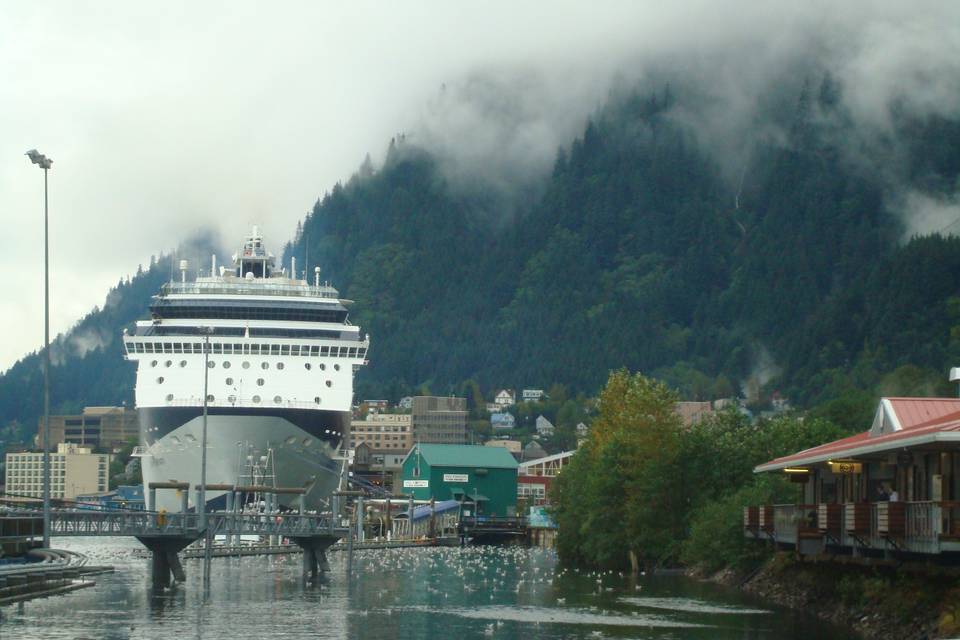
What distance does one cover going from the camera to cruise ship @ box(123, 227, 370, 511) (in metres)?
106

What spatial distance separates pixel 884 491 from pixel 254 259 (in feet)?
279

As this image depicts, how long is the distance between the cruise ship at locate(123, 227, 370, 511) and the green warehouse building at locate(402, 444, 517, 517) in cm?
6059

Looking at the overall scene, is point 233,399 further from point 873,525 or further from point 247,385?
point 873,525

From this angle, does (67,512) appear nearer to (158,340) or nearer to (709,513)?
(709,513)

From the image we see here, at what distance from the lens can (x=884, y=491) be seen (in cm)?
4841

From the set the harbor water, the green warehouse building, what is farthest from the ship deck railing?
the green warehouse building

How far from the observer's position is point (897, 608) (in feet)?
144

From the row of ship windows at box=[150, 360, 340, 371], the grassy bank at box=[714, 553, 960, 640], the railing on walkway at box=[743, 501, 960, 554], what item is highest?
the row of ship windows at box=[150, 360, 340, 371]

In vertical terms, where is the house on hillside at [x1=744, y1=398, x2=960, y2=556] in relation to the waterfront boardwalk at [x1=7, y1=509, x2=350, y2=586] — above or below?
above

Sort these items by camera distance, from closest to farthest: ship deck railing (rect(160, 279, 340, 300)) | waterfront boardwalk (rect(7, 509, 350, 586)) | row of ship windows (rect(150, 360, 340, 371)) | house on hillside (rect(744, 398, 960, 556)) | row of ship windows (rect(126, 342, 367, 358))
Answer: house on hillside (rect(744, 398, 960, 556)) → waterfront boardwalk (rect(7, 509, 350, 586)) → row of ship windows (rect(150, 360, 340, 371)) → row of ship windows (rect(126, 342, 367, 358)) → ship deck railing (rect(160, 279, 340, 300))

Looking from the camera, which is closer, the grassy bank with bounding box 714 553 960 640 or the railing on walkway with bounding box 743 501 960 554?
the railing on walkway with bounding box 743 501 960 554

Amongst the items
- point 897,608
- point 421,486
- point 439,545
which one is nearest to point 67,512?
point 897,608

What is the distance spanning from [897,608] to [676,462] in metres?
37.8

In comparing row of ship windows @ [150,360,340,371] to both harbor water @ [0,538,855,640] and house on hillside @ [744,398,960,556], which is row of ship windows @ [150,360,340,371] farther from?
house on hillside @ [744,398,960,556]
